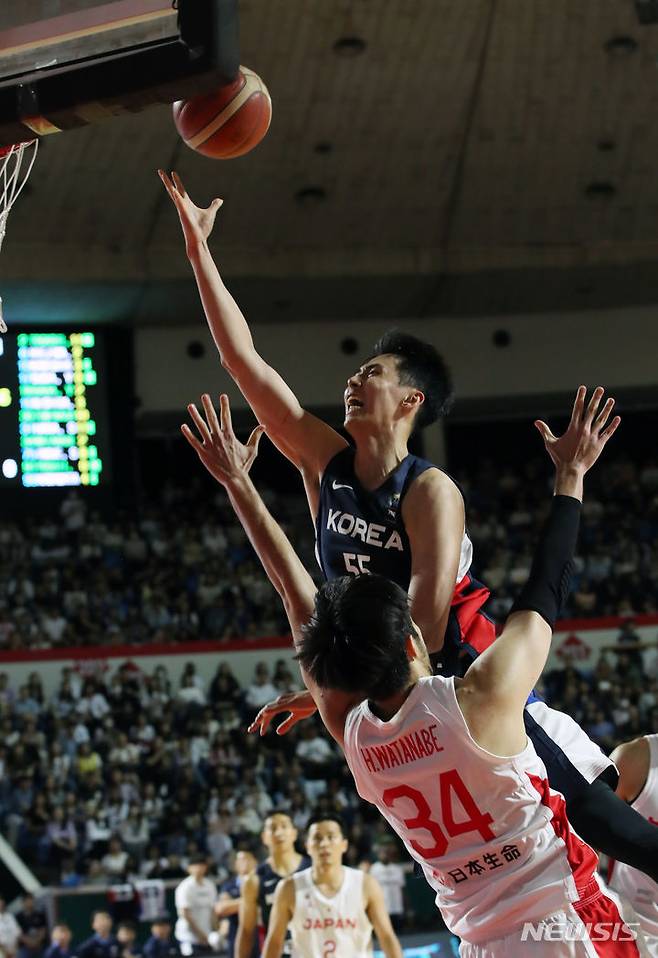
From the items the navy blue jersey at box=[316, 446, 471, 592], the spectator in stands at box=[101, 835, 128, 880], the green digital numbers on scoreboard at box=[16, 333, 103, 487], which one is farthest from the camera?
the green digital numbers on scoreboard at box=[16, 333, 103, 487]

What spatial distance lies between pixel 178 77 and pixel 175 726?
1338 centimetres

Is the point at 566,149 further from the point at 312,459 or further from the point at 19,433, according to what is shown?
the point at 312,459

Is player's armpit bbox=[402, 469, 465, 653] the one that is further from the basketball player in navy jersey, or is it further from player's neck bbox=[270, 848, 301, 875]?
player's neck bbox=[270, 848, 301, 875]

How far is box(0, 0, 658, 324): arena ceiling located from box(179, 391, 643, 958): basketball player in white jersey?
1441cm

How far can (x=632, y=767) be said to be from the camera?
4207mm

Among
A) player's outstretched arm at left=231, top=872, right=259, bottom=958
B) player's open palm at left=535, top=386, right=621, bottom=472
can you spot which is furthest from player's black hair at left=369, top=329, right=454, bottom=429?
player's outstretched arm at left=231, top=872, right=259, bottom=958

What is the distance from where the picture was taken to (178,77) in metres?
3.81

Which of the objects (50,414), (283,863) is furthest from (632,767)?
(50,414)

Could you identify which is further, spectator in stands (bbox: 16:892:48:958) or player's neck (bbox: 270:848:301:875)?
spectator in stands (bbox: 16:892:48:958)

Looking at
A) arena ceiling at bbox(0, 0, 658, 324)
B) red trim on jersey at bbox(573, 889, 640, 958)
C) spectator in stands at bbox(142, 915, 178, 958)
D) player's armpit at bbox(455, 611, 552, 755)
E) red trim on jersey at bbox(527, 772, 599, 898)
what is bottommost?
red trim on jersey at bbox(573, 889, 640, 958)

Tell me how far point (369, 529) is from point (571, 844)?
1.19m

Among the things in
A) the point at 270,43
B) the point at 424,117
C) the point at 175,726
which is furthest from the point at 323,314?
the point at 175,726

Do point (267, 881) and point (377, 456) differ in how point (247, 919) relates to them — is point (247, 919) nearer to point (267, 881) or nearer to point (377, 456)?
point (267, 881)

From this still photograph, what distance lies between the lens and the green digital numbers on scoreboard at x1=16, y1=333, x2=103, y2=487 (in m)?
18.2
